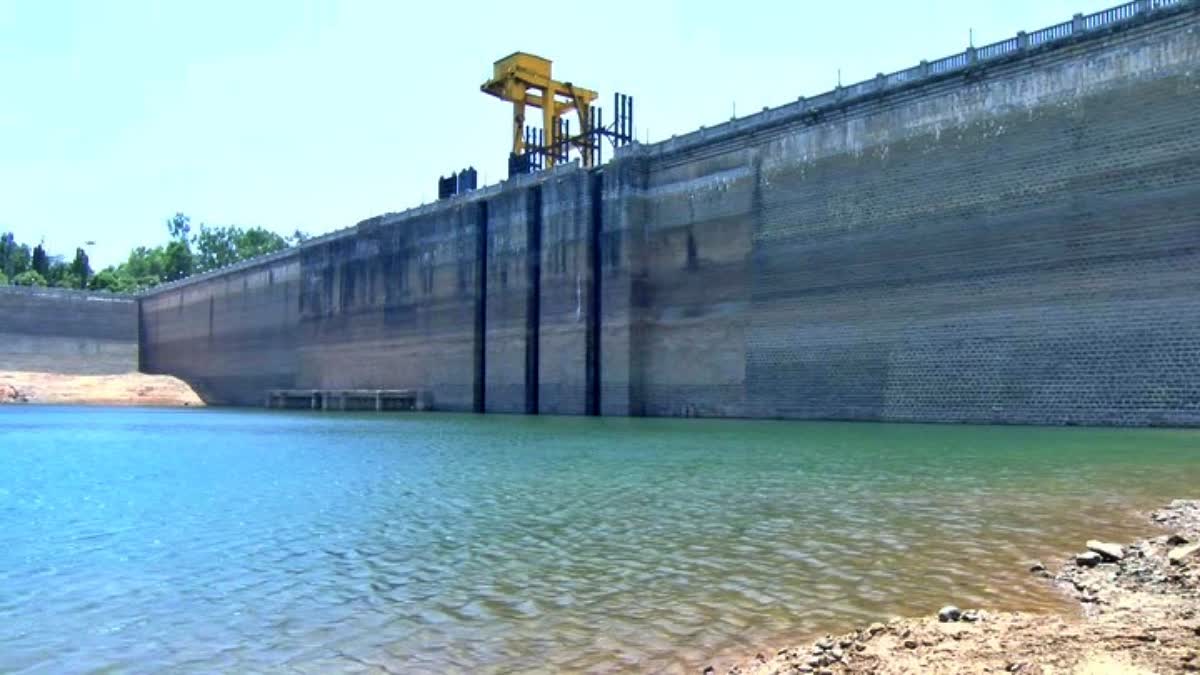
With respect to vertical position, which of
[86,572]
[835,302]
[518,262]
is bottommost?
[86,572]

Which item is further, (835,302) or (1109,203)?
(835,302)

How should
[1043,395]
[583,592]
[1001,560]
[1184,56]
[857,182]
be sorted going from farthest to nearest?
1. [857,182]
2. [1043,395]
3. [1184,56]
4. [1001,560]
5. [583,592]

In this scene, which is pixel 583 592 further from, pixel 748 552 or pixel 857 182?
pixel 857 182

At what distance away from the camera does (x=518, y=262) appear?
41.0 m

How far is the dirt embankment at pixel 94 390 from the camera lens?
196ft

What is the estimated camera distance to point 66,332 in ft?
218

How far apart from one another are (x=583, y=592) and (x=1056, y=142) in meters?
21.7

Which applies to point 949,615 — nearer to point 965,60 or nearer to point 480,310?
point 965,60

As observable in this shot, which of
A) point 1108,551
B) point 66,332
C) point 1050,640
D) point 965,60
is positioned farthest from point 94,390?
point 1050,640

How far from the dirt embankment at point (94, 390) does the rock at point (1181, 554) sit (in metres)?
62.4

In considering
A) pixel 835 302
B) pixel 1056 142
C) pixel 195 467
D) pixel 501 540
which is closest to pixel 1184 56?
pixel 1056 142

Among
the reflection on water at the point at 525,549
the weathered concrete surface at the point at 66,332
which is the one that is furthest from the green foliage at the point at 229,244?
the reflection on water at the point at 525,549

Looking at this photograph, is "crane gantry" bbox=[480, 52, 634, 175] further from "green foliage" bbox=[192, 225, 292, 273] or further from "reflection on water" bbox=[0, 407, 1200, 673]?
"green foliage" bbox=[192, 225, 292, 273]

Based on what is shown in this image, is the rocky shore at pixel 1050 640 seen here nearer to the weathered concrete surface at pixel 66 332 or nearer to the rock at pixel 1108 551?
the rock at pixel 1108 551
